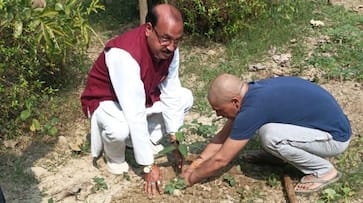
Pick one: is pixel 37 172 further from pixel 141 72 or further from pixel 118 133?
pixel 141 72

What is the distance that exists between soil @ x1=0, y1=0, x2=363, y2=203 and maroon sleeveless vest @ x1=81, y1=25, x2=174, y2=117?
48cm

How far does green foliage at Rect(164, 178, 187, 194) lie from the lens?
3684 mm

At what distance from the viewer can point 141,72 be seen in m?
3.51

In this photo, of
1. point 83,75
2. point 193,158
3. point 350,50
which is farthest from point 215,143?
point 350,50

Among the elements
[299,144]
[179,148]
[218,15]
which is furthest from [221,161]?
[218,15]

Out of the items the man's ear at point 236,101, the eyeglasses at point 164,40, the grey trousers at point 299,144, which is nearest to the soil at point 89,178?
the grey trousers at point 299,144

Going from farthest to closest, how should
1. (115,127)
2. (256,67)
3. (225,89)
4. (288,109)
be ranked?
(256,67) → (115,127) → (288,109) → (225,89)

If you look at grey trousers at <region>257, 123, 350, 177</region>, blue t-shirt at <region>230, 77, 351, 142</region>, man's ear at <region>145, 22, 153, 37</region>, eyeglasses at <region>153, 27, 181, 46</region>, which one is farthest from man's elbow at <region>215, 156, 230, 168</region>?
man's ear at <region>145, 22, 153, 37</region>

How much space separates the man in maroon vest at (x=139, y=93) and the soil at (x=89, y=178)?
0.46ft

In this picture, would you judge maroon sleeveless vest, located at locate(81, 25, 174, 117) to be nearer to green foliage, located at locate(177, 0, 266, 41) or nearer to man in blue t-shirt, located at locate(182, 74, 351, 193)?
man in blue t-shirt, located at locate(182, 74, 351, 193)

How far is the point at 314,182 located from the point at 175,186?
92cm

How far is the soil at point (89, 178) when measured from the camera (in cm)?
374

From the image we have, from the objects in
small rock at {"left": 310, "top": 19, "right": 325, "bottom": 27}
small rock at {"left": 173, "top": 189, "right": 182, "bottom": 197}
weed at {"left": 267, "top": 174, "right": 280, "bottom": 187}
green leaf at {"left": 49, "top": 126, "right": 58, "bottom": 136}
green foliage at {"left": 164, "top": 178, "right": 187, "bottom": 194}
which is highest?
green leaf at {"left": 49, "top": 126, "right": 58, "bottom": 136}

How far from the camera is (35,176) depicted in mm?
4008
